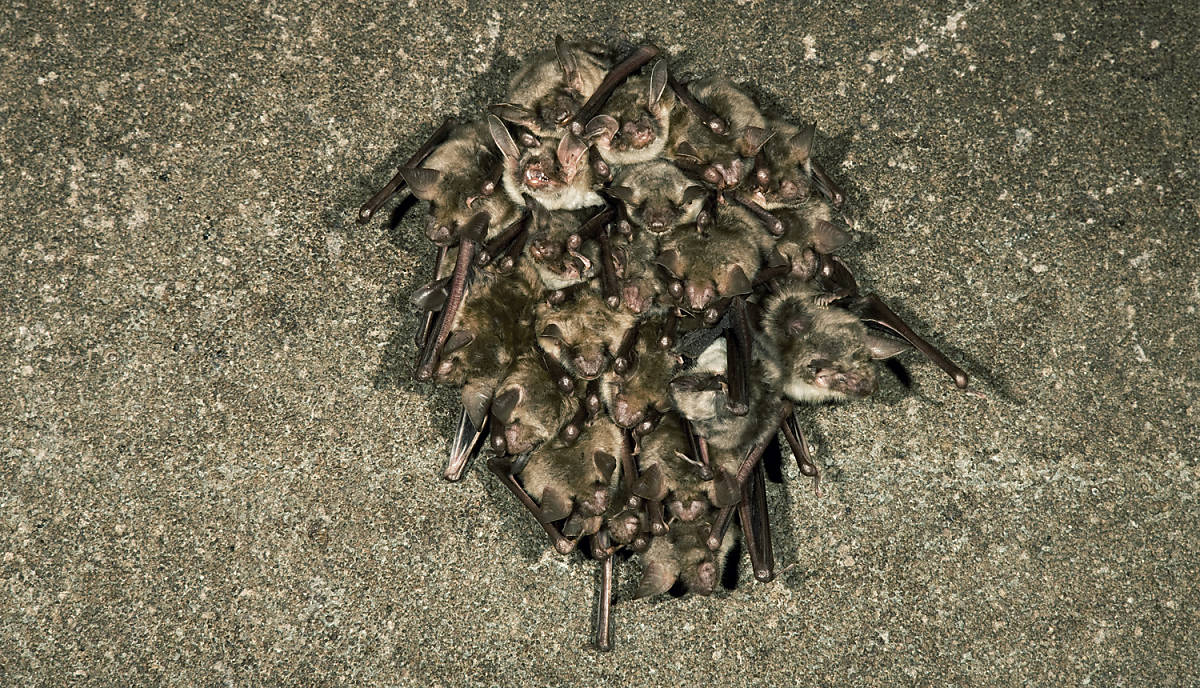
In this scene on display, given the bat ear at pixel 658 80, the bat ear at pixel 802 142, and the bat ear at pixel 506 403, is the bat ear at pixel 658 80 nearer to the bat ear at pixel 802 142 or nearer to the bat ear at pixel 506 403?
the bat ear at pixel 802 142

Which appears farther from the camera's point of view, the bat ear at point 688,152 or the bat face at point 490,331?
the bat ear at point 688,152

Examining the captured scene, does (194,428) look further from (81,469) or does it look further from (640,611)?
(640,611)

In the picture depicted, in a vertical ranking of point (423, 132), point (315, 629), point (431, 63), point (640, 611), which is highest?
point (431, 63)

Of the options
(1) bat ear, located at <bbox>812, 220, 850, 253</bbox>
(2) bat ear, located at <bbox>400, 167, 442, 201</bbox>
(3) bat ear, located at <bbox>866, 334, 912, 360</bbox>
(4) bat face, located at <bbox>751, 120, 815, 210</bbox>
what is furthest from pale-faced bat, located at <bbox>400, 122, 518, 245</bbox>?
(3) bat ear, located at <bbox>866, 334, 912, 360</bbox>

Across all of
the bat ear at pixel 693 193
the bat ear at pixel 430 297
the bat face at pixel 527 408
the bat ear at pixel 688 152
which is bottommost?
the bat face at pixel 527 408

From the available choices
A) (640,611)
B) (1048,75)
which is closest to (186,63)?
(640,611)

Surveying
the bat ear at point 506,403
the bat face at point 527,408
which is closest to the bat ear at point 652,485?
the bat face at point 527,408

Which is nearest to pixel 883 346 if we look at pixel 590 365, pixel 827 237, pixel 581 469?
pixel 827 237
